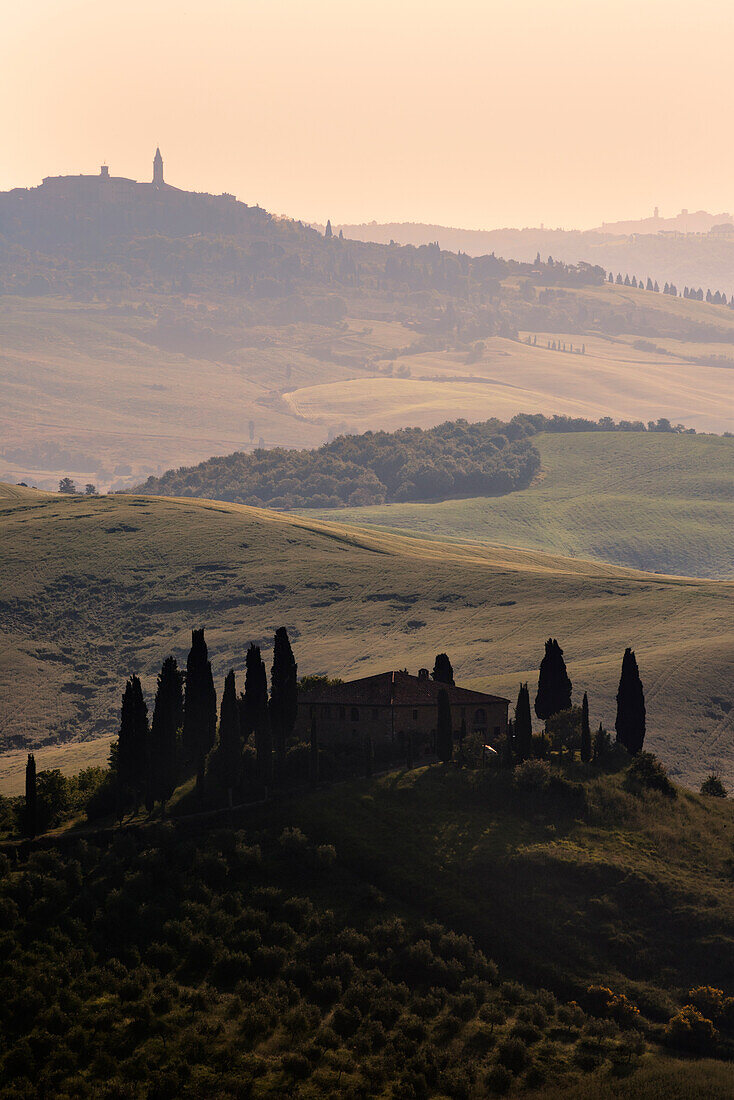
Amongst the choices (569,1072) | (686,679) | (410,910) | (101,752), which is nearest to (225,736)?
(410,910)

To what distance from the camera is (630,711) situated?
308 feet

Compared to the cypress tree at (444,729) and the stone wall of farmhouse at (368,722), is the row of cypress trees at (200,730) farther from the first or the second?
the cypress tree at (444,729)

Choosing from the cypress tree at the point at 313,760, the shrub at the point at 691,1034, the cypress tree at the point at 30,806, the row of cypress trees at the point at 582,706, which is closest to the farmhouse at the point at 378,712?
the cypress tree at the point at 313,760

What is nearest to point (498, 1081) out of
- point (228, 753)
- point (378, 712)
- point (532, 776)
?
point (532, 776)

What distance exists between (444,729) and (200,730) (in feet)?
50.6

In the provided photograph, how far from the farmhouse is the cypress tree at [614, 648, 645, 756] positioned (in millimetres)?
8615

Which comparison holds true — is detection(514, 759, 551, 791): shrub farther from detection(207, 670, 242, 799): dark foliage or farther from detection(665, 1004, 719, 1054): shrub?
detection(665, 1004, 719, 1054): shrub

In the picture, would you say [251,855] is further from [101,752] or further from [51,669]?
[51,669]

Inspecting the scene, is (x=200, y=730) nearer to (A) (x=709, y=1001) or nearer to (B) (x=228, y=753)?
(B) (x=228, y=753)

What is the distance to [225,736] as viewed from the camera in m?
81.7

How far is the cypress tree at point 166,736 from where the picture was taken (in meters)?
79.9

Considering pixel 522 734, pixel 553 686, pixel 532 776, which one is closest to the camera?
pixel 532 776

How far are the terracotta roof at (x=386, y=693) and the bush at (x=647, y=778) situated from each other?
11529mm

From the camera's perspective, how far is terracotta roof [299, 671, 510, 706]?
9131 centimetres
